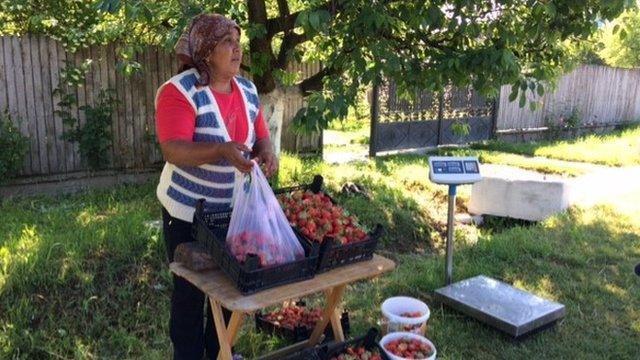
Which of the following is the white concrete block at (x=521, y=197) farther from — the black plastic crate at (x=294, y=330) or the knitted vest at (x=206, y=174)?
the knitted vest at (x=206, y=174)

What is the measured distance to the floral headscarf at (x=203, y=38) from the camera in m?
→ 2.38

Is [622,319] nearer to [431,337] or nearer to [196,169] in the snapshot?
[431,337]

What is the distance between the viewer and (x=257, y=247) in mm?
2205

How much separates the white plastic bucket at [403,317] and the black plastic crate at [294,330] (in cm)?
26

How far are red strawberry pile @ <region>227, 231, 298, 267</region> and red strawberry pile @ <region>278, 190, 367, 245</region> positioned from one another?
0.20 meters

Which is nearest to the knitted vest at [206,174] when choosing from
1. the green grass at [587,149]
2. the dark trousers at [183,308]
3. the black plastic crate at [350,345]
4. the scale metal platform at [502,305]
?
the dark trousers at [183,308]

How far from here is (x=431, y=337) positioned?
3.63m

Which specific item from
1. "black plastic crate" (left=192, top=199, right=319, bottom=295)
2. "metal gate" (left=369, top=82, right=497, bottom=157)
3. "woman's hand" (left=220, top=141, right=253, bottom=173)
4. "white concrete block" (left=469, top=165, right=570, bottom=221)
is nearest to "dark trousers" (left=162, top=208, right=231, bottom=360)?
"black plastic crate" (left=192, top=199, right=319, bottom=295)

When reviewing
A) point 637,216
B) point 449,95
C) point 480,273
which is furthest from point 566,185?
point 449,95

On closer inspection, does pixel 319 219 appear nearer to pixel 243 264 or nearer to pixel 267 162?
pixel 267 162

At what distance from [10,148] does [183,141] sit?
4.36m

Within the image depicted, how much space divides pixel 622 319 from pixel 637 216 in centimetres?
286

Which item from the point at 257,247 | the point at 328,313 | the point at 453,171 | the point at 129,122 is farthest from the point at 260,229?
the point at 129,122

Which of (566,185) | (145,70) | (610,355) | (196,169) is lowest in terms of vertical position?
(610,355)
